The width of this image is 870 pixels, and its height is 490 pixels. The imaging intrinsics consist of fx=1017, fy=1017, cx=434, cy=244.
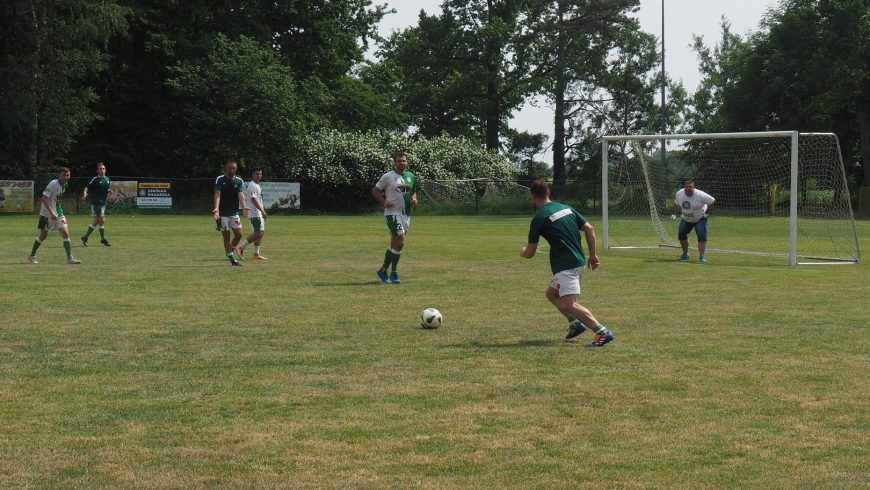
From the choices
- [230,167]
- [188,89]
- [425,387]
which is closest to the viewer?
[425,387]

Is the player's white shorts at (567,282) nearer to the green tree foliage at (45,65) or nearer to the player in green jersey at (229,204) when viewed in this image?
the player in green jersey at (229,204)

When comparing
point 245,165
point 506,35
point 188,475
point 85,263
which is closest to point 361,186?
point 245,165

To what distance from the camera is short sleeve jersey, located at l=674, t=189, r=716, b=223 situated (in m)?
21.0

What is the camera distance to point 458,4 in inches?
2662

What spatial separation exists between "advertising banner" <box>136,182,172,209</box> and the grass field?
3125cm

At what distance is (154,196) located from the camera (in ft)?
152

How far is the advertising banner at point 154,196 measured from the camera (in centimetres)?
4591

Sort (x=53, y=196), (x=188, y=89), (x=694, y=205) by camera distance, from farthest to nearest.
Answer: (x=188, y=89), (x=694, y=205), (x=53, y=196)

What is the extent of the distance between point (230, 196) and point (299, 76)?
39643 millimetres

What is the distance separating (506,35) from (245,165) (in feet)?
72.6

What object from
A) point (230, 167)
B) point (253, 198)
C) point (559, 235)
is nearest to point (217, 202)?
point (230, 167)

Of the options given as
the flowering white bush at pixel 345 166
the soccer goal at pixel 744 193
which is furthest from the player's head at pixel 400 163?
the flowering white bush at pixel 345 166

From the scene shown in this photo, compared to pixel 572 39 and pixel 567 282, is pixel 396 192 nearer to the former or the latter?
pixel 567 282

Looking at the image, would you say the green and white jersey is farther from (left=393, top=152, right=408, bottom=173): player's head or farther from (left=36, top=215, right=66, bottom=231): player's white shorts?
(left=393, top=152, right=408, bottom=173): player's head
